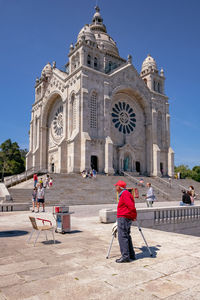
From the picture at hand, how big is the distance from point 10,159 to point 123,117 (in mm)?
25603

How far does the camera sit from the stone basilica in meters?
34.2

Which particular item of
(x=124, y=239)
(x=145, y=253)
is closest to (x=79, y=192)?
(x=145, y=253)

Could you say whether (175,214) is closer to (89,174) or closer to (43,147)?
(89,174)

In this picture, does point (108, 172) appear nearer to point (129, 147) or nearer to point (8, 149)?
point (129, 147)

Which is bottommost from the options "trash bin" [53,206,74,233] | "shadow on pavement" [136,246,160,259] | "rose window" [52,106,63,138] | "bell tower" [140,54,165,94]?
"shadow on pavement" [136,246,160,259]

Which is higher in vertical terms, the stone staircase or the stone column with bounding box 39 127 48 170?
the stone column with bounding box 39 127 48 170

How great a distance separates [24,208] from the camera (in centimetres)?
1598

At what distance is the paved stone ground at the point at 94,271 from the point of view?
3.71m

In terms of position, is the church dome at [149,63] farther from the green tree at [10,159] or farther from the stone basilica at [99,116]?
the green tree at [10,159]

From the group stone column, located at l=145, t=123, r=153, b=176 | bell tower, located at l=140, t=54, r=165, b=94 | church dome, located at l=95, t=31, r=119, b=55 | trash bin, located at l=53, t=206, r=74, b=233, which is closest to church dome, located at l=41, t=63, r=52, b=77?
church dome, located at l=95, t=31, r=119, b=55

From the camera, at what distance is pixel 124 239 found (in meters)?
5.40

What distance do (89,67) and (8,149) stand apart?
26998mm

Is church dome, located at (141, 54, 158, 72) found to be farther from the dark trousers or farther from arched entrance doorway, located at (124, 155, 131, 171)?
the dark trousers

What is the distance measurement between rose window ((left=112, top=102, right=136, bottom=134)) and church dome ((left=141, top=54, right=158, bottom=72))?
31.2 ft
